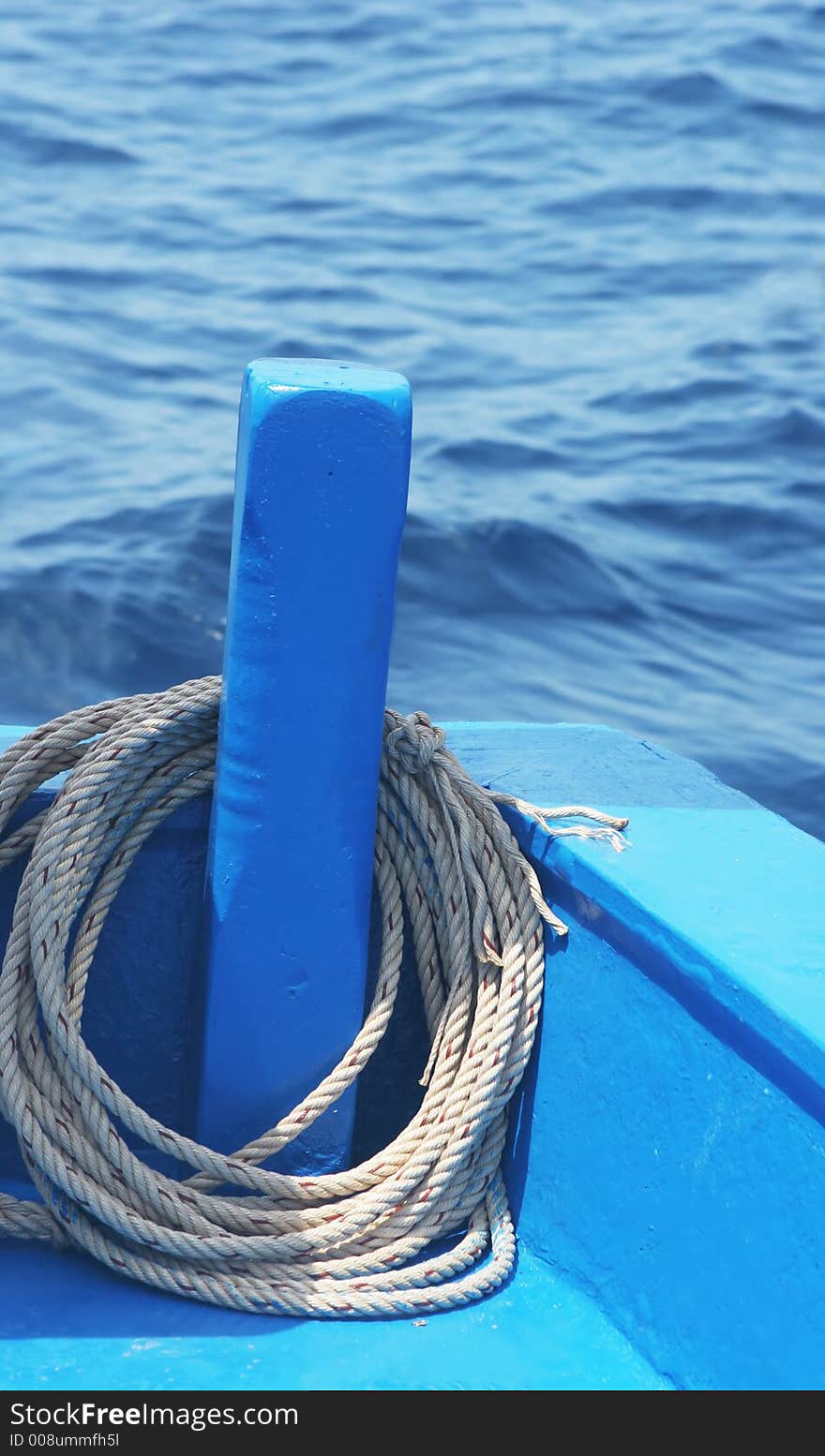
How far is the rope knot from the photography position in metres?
2.04

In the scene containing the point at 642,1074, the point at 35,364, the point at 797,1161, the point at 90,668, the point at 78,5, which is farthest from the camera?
the point at 78,5

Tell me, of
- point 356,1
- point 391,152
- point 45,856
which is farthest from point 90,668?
point 356,1

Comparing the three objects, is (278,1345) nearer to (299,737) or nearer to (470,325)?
(299,737)

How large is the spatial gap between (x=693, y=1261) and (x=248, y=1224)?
0.54 metres

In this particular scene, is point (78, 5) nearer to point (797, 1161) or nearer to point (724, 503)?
point (724, 503)

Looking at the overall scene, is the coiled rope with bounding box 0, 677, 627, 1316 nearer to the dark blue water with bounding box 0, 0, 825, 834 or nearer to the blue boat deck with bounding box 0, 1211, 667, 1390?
the blue boat deck with bounding box 0, 1211, 667, 1390

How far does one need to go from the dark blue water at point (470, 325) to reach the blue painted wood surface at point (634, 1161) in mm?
2820

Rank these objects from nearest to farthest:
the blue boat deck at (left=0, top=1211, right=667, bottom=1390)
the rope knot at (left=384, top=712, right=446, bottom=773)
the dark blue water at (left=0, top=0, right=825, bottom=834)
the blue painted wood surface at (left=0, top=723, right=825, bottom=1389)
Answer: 1. the blue painted wood surface at (left=0, top=723, right=825, bottom=1389)
2. the blue boat deck at (left=0, top=1211, right=667, bottom=1390)
3. the rope knot at (left=384, top=712, right=446, bottom=773)
4. the dark blue water at (left=0, top=0, right=825, bottom=834)

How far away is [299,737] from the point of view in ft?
6.12

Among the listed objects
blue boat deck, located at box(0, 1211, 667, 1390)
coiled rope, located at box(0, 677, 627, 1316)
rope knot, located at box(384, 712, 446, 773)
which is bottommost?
blue boat deck, located at box(0, 1211, 667, 1390)

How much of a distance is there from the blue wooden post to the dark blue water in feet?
9.77

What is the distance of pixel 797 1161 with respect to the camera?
1591 millimetres

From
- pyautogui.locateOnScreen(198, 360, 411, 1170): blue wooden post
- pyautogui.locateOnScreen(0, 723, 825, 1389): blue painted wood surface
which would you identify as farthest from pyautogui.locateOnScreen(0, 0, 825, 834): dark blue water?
pyautogui.locateOnScreen(198, 360, 411, 1170): blue wooden post

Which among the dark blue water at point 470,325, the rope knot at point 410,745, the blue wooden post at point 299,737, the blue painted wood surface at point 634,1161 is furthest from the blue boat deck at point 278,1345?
the dark blue water at point 470,325
